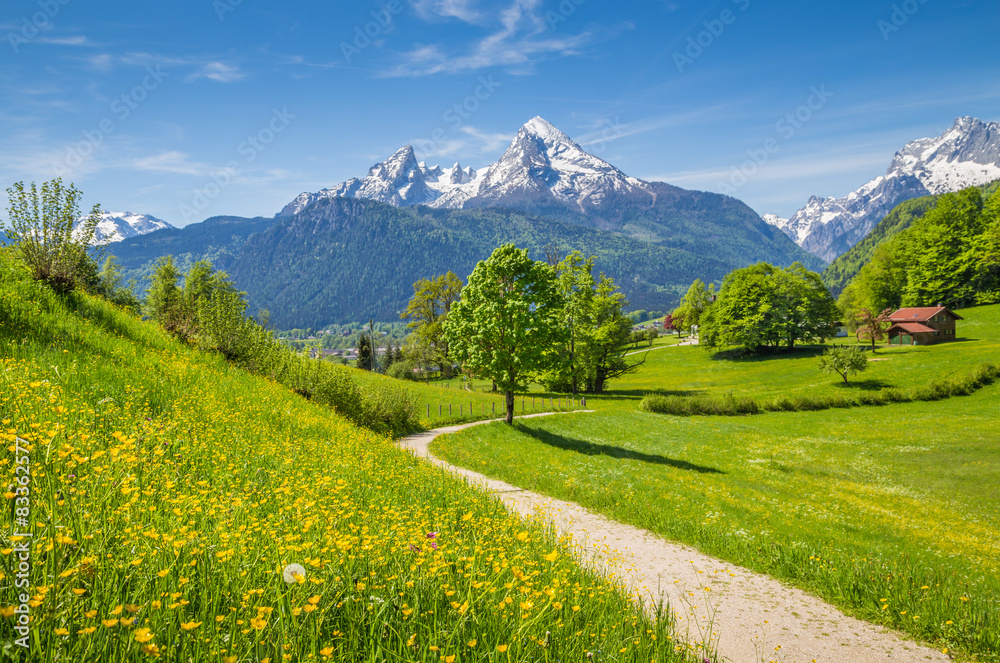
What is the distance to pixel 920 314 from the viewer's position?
69625 mm

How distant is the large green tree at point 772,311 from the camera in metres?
74.8

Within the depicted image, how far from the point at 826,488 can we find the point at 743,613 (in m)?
18.5

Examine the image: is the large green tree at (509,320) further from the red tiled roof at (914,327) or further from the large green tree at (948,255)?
the large green tree at (948,255)

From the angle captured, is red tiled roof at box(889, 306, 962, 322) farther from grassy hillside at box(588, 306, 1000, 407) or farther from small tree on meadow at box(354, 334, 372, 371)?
small tree on meadow at box(354, 334, 372, 371)

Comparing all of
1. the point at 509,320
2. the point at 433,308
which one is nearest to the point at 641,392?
the point at 433,308

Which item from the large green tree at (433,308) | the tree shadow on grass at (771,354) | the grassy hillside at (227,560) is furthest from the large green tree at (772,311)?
the grassy hillside at (227,560)

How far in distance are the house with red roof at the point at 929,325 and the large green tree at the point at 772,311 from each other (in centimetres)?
950

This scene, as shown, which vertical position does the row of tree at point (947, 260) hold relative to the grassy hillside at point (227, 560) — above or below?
above

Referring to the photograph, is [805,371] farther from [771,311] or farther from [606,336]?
[606,336]

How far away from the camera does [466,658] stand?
3361 mm

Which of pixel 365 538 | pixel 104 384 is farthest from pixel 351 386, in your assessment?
pixel 365 538

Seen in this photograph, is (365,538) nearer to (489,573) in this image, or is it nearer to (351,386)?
(489,573)

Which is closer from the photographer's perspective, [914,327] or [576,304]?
[576,304]

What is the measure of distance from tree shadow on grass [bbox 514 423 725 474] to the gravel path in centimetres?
1413
